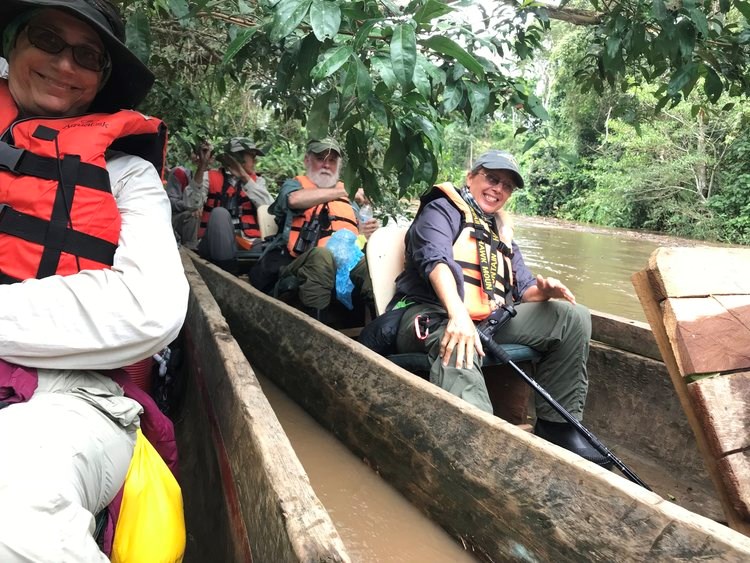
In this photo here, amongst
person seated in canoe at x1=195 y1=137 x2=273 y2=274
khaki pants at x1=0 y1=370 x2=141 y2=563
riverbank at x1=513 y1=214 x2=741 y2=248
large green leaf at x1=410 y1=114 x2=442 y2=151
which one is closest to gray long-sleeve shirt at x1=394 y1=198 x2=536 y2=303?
large green leaf at x1=410 y1=114 x2=442 y2=151

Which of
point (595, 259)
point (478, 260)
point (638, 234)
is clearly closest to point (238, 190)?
point (478, 260)

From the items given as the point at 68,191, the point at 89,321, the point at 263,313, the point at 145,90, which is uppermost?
the point at 145,90

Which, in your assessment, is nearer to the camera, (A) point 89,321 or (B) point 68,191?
(A) point 89,321

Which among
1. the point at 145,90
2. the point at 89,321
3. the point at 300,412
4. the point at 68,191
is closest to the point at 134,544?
the point at 89,321

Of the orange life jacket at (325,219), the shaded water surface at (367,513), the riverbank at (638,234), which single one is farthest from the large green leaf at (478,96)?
the riverbank at (638,234)

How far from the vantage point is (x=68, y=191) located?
118 cm

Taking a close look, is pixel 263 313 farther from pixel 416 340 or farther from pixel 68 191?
pixel 68 191

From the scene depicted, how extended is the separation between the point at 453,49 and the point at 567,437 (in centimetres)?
158

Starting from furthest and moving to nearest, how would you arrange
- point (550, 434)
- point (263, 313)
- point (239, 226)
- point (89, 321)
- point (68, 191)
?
point (239, 226), point (263, 313), point (550, 434), point (68, 191), point (89, 321)

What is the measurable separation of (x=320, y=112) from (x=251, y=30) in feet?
1.10

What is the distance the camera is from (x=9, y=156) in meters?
1.17

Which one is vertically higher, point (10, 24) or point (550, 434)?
point (10, 24)

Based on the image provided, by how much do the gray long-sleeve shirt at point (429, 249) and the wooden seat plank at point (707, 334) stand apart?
2.79ft

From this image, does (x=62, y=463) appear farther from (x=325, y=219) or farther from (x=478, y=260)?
(x=325, y=219)
